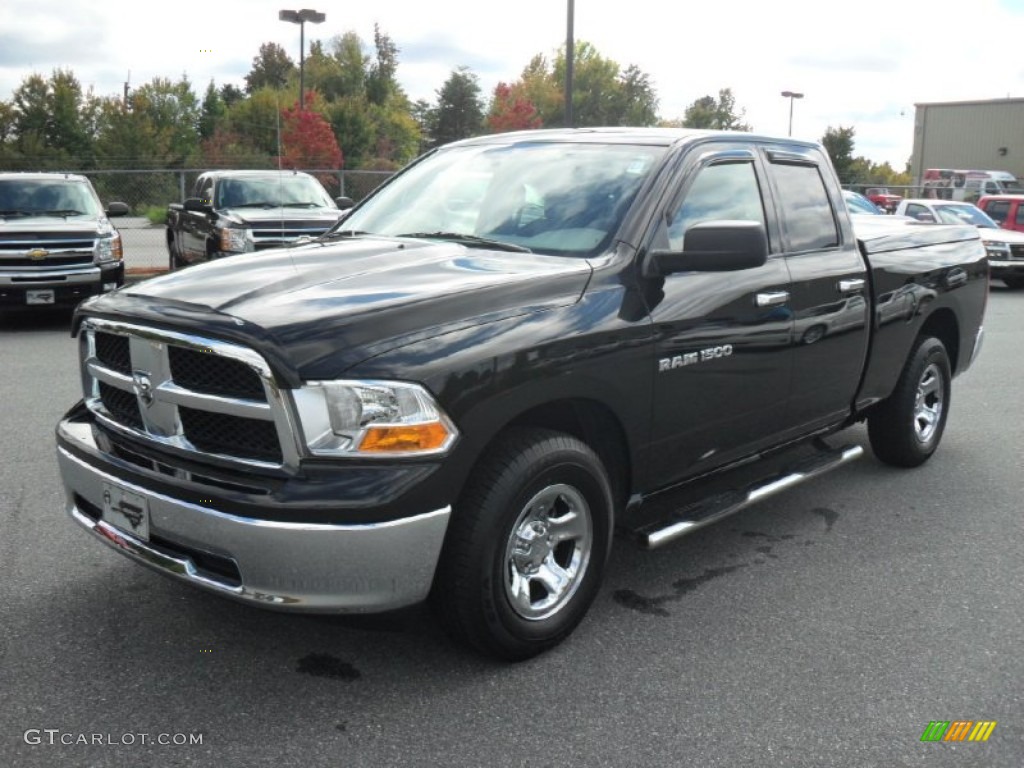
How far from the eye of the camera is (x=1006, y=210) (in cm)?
2188

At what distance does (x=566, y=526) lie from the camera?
364 centimetres

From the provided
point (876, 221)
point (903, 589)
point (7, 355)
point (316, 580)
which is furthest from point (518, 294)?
point (7, 355)

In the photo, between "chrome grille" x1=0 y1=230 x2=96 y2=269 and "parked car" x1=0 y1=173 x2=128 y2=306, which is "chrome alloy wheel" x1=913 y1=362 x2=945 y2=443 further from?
"chrome grille" x1=0 y1=230 x2=96 y2=269

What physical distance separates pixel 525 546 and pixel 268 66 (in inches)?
4275

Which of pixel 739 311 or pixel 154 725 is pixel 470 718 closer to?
pixel 154 725

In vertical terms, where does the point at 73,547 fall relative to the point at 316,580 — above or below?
below

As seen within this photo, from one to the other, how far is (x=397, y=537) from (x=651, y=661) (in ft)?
3.71

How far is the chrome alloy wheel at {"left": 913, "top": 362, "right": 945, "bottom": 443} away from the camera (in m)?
6.09

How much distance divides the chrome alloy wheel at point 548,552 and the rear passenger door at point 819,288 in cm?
151

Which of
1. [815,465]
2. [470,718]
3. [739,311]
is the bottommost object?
[470,718]

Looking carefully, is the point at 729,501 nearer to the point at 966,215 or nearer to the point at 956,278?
the point at 956,278

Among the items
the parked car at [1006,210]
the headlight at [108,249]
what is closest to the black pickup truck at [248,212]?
the headlight at [108,249]

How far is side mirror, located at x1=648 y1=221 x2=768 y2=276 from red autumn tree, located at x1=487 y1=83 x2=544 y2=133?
2713 inches

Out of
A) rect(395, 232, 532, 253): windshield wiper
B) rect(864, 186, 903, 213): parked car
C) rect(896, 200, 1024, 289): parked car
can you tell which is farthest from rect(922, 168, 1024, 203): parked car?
rect(395, 232, 532, 253): windshield wiper
